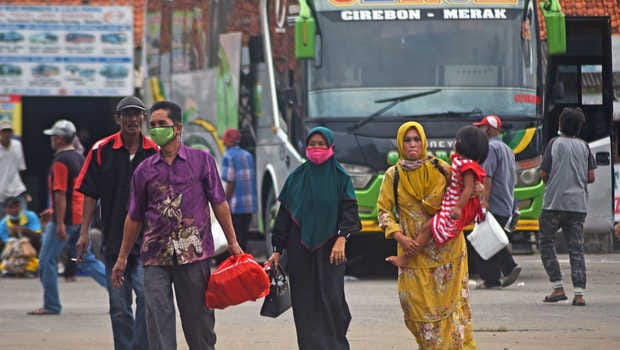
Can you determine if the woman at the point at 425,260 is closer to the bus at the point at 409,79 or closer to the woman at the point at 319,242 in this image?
the woman at the point at 319,242

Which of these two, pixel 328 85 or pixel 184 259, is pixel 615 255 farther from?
pixel 184 259

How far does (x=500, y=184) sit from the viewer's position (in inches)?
584

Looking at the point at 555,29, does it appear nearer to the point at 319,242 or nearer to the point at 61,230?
the point at 61,230

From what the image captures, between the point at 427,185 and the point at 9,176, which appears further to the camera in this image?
the point at 9,176

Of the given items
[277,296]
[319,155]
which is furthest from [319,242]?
[319,155]

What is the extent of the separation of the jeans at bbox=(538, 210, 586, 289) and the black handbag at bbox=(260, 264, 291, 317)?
445cm

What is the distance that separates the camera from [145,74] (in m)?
24.1

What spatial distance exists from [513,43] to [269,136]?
3.43 meters

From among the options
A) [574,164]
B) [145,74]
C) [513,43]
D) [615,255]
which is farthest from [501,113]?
[145,74]

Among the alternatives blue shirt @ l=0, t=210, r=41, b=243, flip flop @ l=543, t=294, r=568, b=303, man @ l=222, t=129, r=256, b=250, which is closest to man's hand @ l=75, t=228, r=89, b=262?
flip flop @ l=543, t=294, r=568, b=303

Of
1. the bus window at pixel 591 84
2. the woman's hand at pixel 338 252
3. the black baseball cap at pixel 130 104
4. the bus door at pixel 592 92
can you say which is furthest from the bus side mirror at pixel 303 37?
the black baseball cap at pixel 130 104

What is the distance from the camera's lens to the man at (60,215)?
12.7 meters

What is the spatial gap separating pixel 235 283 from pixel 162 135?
885mm

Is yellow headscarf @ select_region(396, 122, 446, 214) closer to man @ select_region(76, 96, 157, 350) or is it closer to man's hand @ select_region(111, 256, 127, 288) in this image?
man @ select_region(76, 96, 157, 350)
